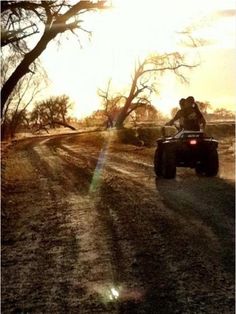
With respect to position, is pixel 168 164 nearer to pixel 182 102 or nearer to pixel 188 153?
pixel 188 153

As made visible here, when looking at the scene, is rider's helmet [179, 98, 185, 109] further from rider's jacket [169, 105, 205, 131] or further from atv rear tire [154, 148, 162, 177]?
atv rear tire [154, 148, 162, 177]

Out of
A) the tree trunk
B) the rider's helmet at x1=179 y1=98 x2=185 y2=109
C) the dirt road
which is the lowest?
the dirt road

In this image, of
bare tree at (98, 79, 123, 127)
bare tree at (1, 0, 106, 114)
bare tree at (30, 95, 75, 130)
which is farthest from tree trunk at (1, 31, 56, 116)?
bare tree at (30, 95, 75, 130)

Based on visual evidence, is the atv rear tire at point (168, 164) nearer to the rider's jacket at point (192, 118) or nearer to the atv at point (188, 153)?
the atv at point (188, 153)

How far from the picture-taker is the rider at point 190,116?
12.5 meters

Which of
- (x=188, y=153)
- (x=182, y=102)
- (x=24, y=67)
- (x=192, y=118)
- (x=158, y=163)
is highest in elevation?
(x=24, y=67)

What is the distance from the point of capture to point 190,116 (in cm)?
1252

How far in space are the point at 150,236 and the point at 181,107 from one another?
6380 mm

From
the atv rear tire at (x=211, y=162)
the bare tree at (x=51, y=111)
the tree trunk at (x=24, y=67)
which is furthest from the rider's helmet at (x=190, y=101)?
the bare tree at (x=51, y=111)

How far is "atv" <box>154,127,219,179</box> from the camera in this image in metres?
11.9

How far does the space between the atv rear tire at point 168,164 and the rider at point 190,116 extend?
39.2 inches

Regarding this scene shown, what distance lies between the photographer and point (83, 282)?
5.44 metres

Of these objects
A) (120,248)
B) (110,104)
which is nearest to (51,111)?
(110,104)

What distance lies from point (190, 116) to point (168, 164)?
4.79 feet
